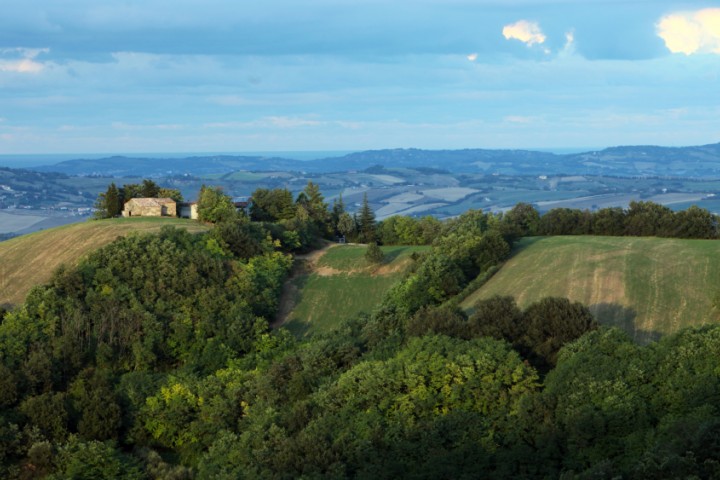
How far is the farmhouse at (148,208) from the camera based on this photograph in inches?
4141

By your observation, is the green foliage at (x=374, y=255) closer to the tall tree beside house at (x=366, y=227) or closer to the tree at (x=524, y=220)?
the tree at (x=524, y=220)

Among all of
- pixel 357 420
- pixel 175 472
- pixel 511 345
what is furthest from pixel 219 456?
pixel 511 345

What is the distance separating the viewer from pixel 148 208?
10550 cm

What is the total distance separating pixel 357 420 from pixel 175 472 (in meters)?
10.2

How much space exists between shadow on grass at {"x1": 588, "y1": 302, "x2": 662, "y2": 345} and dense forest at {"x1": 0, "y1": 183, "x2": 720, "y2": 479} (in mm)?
7054

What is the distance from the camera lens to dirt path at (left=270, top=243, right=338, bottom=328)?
7988cm

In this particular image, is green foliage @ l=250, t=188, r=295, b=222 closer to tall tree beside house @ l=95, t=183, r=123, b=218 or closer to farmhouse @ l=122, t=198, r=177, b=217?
farmhouse @ l=122, t=198, r=177, b=217

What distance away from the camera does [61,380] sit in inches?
2574

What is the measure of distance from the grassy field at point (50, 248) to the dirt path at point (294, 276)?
34.7ft

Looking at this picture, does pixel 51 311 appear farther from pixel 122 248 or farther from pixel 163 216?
pixel 163 216

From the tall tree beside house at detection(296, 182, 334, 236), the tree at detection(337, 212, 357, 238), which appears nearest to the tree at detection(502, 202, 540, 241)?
the tree at detection(337, 212, 357, 238)

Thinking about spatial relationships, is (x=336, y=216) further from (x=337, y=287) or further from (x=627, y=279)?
(x=627, y=279)

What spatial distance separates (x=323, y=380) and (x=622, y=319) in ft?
78.0

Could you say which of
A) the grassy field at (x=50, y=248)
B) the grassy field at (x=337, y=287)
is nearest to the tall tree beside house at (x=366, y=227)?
A: the grassy field at (x=337, y=287)
